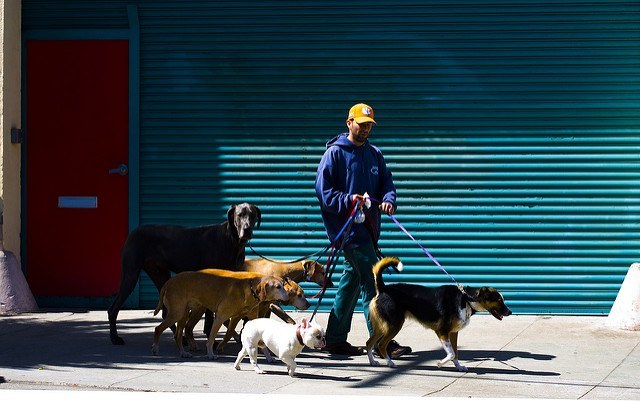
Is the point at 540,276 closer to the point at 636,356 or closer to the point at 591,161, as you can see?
the point at 591,161

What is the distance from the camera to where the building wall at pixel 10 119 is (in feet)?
39.7

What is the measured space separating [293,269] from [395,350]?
1.65 m

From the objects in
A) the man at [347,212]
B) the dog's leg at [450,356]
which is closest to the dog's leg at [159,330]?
the man at [347,212]

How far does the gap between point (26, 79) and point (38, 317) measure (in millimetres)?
2681

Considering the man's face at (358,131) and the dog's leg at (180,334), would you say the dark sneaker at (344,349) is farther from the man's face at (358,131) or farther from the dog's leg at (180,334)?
the man's face at (358,131)

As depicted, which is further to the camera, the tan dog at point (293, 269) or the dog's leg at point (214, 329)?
the tan dog at point (293, 269)

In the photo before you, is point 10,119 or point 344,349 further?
point 10,119

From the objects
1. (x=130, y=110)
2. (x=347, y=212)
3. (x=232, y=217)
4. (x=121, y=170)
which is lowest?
(x=232, y=217)

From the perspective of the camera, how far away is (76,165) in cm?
1250

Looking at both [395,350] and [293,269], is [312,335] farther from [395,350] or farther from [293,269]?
[293,269]

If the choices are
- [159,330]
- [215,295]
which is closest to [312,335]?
[215,295]

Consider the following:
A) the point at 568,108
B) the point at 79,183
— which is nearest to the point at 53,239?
the point at 79,183

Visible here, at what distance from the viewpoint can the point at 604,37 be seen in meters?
11.9

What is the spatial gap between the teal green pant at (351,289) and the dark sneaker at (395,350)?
25 centimetres
